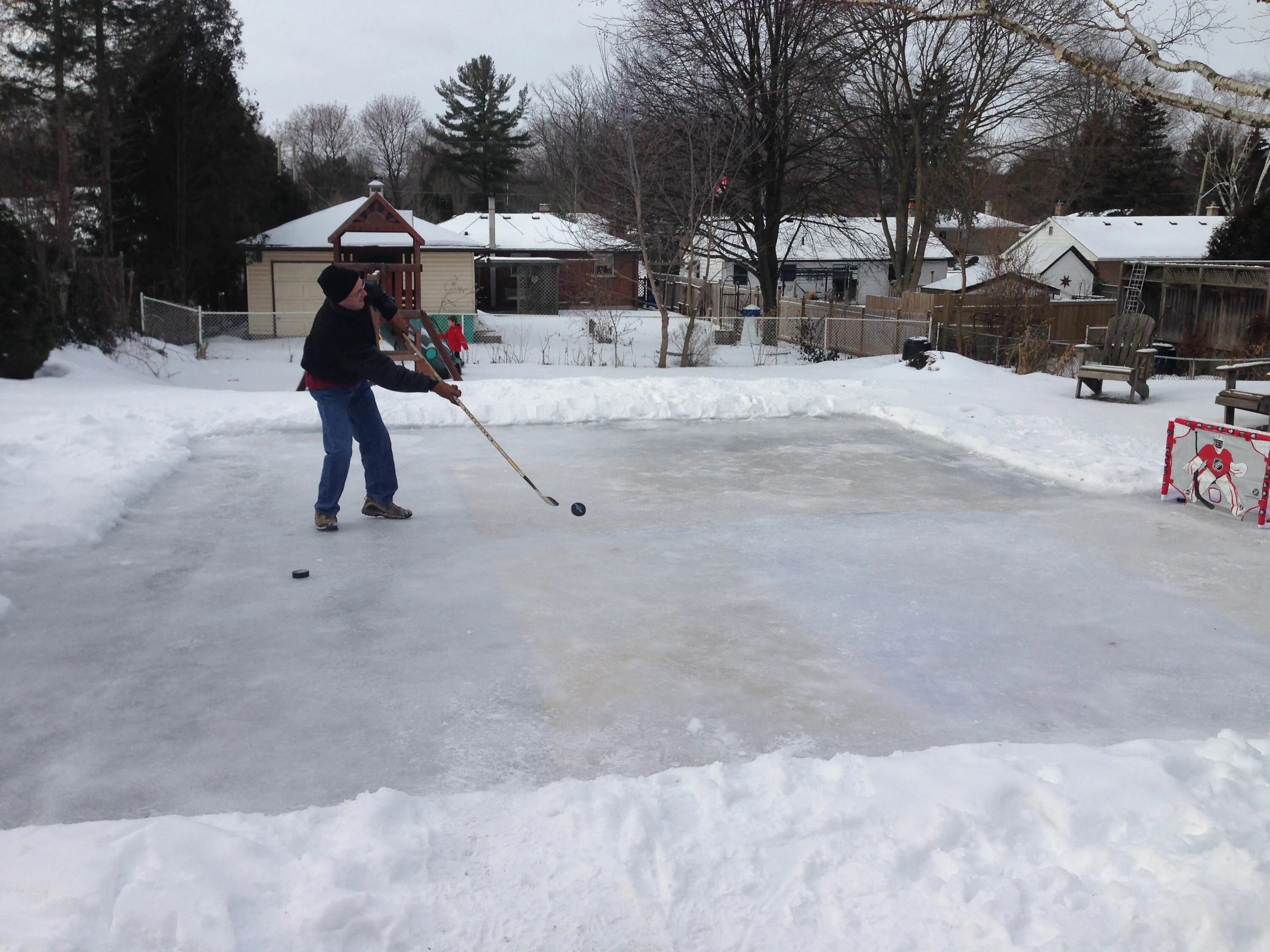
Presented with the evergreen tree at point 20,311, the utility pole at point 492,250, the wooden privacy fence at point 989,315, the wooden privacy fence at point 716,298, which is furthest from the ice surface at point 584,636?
the utility pole at point 492,250

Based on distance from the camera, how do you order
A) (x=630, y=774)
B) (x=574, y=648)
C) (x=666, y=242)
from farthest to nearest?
(x=666, y=242) → (x=574, y=648) → (x=630, y=774)

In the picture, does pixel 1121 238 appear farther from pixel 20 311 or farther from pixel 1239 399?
pixel 20 311

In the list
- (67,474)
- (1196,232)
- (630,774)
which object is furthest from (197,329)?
(1196,232)

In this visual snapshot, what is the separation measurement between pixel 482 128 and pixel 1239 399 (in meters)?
52.3

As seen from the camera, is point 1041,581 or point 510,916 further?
point 1041,581

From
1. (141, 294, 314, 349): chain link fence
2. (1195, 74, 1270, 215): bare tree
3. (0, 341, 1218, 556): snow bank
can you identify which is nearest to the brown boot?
(0, 341, 1218, 556): snow bank

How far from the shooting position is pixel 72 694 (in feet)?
14.6

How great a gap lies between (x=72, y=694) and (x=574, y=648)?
7.21 ft

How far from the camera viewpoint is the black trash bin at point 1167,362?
2267cm

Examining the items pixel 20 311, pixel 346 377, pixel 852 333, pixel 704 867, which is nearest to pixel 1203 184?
pixel 852 333

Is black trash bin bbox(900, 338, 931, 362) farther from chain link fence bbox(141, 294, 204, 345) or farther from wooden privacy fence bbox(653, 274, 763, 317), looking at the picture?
wooden privacy fence bbox(653, 274, 763, 317)

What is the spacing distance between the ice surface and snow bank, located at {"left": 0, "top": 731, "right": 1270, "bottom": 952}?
0.53 m

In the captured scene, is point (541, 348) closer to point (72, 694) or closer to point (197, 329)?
point (197, 329)

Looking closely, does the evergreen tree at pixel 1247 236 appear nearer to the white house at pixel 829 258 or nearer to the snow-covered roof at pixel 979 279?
the snow-covered roof at pixel 979 279
